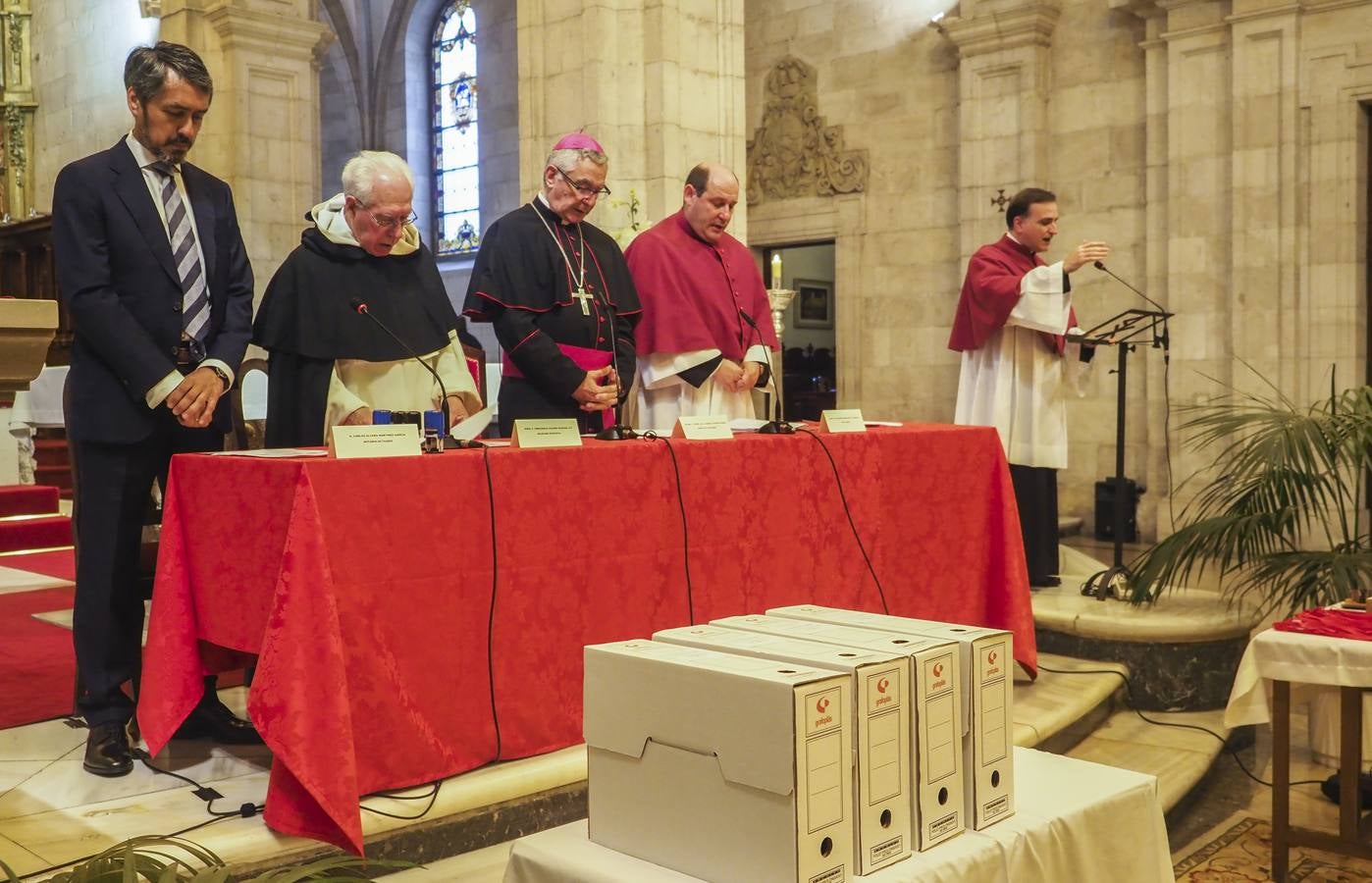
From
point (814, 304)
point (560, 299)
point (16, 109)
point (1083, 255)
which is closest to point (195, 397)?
point (560, 299)

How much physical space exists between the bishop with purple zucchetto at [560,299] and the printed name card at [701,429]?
43cm

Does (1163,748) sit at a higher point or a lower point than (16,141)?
lower

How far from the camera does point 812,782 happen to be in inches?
64.1

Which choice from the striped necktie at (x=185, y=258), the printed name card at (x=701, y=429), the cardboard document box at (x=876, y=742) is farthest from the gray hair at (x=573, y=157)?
the cardboard document box at (x=876, y=742)

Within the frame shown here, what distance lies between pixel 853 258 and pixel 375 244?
7476 millimetres

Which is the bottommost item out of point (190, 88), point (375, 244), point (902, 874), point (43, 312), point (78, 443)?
point (902, 874)

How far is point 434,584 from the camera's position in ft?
9.36

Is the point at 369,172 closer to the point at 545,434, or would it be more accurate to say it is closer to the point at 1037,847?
the point at 545,434

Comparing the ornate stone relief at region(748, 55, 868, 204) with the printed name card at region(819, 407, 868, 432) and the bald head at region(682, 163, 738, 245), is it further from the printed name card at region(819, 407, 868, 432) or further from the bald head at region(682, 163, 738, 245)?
the printed name card at region(819, 407, 868, 432)

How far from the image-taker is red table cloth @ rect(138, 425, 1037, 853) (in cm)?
258

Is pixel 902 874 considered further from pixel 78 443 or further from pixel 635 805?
pixel 78 443

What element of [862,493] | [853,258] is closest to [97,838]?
[862,493]

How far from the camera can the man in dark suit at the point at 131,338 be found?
3.03m

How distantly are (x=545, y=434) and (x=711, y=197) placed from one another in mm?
1711
